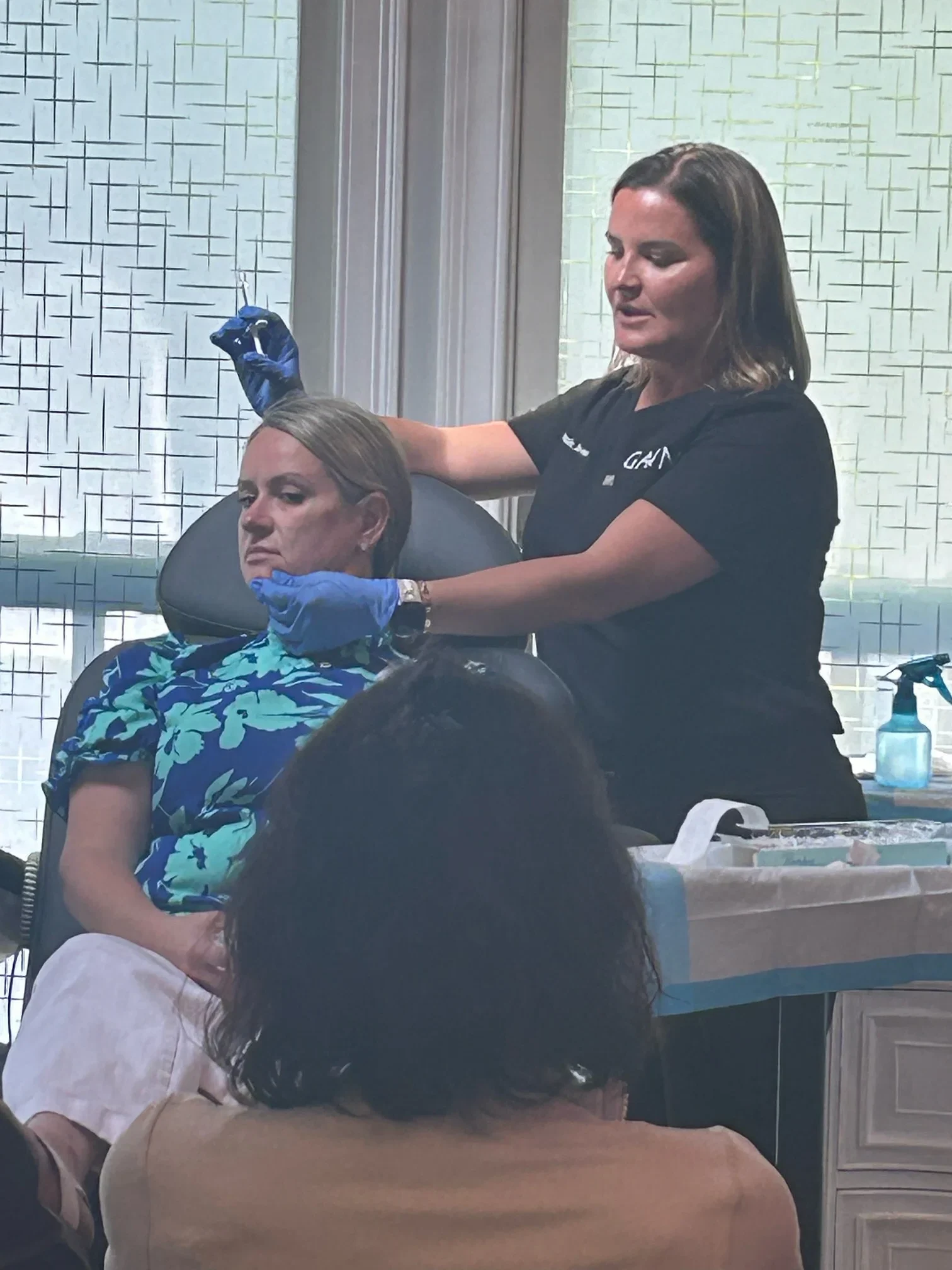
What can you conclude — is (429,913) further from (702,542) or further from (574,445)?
(574,445)

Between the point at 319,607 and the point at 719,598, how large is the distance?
0.50 metres

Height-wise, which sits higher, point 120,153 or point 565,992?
point 120,153

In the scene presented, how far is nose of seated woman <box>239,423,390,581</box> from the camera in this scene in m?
1.43

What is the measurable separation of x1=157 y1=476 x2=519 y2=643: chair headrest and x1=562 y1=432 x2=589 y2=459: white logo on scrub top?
8.2 inches

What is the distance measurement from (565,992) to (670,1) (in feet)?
5.23

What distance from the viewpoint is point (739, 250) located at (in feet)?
5.46

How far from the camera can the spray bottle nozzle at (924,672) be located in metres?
1.78

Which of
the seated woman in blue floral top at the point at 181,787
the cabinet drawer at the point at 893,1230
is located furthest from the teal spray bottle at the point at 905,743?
the seated woman in blue floral top at the point at 181,787

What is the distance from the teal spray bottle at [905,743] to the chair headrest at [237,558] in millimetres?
558

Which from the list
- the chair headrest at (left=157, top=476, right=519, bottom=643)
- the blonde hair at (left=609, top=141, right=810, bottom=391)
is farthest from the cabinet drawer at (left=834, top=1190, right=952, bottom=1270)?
the blonde hair at (left=609, top=141, right=810, bottom=391)

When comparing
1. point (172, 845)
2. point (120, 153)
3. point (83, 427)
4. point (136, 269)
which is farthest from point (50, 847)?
point (120, 153)

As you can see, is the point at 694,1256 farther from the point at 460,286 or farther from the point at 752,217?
the point at 460,286

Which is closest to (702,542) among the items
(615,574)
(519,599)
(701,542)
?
(701,542)

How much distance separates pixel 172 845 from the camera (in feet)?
4.38
